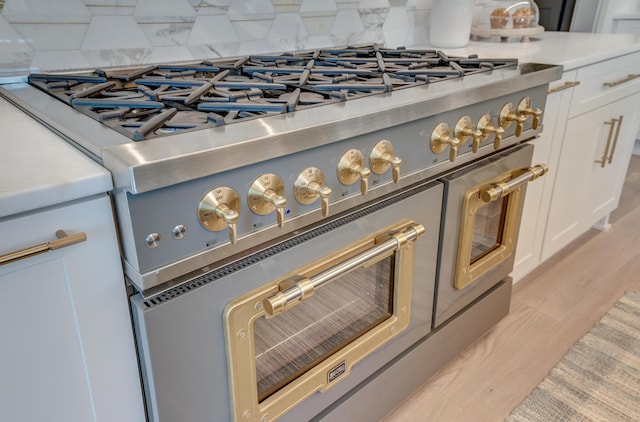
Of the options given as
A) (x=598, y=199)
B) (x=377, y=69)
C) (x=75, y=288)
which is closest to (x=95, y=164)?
(x=75, y=288)

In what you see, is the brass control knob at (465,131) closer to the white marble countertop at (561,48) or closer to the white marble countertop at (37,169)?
the white marble countertop at (561,48)

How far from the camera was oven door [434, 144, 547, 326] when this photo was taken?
1171mm

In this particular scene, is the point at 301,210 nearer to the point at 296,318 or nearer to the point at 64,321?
the point at 296,318

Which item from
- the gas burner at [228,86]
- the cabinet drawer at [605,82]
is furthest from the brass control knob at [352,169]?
the cabinet drawer at [605,82]

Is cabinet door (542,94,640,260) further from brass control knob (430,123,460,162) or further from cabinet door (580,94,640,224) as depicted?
brass control knob (430,123,460,162)

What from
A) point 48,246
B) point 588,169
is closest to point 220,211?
point 48,246

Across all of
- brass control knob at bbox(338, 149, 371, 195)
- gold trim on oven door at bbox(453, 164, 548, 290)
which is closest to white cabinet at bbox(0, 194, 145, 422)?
brass control knob at bbox(338, 149, 371, 195)

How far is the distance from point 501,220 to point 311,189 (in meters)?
0.81

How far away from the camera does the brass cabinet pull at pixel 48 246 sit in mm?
573

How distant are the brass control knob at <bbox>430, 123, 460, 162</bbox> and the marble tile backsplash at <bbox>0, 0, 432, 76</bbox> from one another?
0.70 m

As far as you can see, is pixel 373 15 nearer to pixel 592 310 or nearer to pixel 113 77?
pixel 113 77

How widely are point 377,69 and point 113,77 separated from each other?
0.61 metres

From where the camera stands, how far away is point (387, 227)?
Answer: 1003mm

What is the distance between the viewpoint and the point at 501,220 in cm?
140
